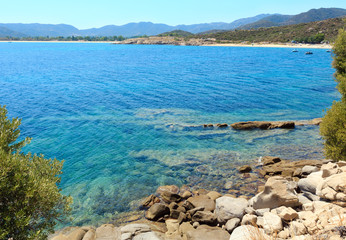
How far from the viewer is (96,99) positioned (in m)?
53.1

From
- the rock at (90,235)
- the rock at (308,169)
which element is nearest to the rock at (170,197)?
the rock at (90,235)

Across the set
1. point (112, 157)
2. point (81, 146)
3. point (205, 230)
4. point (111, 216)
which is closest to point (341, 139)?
point (205, 230)

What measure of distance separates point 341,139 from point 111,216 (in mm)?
21949

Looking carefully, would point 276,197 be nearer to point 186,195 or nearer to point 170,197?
point 186,195

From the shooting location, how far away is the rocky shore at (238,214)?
44.1 feet

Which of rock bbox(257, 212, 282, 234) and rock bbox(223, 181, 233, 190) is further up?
rock bbox(257, 212, 282, 234)

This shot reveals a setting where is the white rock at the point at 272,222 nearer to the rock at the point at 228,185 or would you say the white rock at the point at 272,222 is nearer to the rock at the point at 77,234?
the rock at the point at 228,185

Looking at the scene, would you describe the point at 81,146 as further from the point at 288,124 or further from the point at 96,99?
the point at 288,124

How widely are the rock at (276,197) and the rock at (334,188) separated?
1677 mm

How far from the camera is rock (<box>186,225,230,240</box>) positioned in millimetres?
15258

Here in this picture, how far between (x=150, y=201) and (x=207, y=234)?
6.53 metres

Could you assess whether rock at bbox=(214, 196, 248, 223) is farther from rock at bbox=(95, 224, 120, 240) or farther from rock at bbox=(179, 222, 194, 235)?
rock at bbox=(95, 224, 120, 240)

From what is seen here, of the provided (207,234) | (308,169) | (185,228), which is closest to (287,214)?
(207,234)

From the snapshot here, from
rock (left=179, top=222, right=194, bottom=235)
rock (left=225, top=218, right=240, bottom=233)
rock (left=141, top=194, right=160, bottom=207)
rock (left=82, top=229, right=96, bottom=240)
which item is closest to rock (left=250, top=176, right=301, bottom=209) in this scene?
rock (left=225, top=218, right=240, bottom=233)
